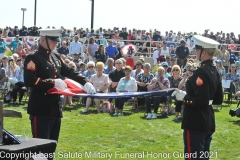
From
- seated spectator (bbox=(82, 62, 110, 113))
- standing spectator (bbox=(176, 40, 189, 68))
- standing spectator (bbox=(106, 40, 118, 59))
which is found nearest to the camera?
seated spectator (bbox=(82, 62, 110, 113))

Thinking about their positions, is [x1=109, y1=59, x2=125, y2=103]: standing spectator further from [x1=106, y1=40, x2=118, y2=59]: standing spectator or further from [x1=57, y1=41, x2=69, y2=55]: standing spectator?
[x1=57, y1=41, x2=69, y2=55]: standing spectator

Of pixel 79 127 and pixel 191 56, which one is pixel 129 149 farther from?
pixel 191 56

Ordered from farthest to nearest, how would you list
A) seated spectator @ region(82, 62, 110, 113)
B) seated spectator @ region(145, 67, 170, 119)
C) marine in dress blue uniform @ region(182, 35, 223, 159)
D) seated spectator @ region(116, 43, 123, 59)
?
1. seated spectator @ region(116, 43, 123, 59)
2. seated spectator @ region(82, 62, 110, 113)
3. seated spectator @ region(145, 67, 170, 119)
4. marine in dress blue uniform @ region(182, 35, 223, 159)

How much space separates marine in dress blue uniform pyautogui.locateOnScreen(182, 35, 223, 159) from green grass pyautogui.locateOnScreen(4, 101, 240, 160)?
8.95ft

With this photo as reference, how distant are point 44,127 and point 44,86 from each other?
503 millimetres

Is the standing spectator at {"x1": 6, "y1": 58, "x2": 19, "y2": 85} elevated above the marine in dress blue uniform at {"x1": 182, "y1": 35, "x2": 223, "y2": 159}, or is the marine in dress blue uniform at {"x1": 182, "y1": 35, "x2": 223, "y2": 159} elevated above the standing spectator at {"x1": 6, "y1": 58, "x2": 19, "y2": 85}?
the marine in dress blue uniform at {"x1": 182, "y1": 35, "x2": 223, "y2": 159}

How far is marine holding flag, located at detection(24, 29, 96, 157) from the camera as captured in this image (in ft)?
20.6

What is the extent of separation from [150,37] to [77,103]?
12.1 meters

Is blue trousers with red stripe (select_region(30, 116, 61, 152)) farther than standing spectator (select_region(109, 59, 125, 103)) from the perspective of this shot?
No

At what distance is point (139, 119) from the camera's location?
42.2ft

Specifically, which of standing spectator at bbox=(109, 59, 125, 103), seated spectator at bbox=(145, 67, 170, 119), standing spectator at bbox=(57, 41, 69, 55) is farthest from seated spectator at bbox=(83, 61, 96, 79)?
standing spectator at bbox=(57, 41, 69, 55)

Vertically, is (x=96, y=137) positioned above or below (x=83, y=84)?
below

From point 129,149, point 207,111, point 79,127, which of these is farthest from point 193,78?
point 79,127

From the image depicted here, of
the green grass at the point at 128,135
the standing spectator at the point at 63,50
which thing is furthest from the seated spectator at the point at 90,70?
the standing spectator at the point at 63,50
